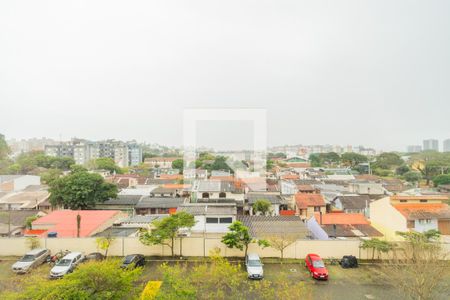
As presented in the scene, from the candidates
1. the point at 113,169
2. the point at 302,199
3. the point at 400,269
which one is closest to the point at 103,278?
the point at 400,269

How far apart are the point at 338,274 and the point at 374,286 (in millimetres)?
1089

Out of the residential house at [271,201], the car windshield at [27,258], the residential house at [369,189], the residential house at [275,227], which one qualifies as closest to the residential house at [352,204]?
the residential house at [271,201]

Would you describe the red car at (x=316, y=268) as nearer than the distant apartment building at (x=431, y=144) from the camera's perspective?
Yes

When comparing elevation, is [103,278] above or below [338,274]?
above

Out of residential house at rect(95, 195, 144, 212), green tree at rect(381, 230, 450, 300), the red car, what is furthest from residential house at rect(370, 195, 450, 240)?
residential house at rect(95, 195, 144, 212)

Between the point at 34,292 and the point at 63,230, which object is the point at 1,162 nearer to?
the point at 63,230

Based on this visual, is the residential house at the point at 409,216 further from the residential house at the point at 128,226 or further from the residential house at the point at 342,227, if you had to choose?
the residential house at the point at 128,226

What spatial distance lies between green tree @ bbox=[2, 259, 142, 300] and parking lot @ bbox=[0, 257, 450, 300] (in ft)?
10.4

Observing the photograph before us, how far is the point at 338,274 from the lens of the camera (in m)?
9.27

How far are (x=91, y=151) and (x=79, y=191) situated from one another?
46.1m

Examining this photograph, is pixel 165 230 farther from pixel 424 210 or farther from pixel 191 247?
pixel 424 210

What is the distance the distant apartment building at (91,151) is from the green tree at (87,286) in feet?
182

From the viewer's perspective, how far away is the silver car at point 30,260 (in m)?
9.17

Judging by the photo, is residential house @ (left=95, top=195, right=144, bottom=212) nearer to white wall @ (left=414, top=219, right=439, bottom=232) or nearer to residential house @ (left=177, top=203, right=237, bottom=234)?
residential house @ (left=177, top=203, right=237, bottom=234)
